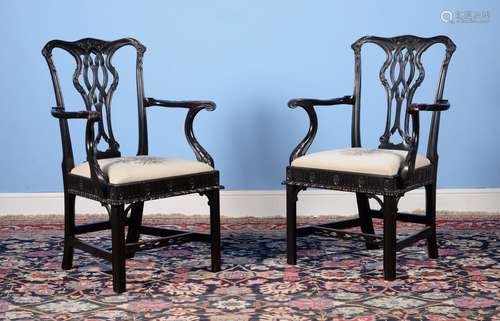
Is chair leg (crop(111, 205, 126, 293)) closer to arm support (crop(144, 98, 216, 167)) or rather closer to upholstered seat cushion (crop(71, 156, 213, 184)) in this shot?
upholstered seat cushion (crop(71, 156, 213, 184))

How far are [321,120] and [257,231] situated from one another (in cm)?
79

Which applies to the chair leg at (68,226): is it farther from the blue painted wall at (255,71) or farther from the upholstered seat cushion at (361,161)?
the blue painted wall at (255,71)

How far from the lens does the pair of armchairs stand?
10.9 ft

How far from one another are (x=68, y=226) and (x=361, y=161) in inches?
51.6

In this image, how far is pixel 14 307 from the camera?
3.15 metres

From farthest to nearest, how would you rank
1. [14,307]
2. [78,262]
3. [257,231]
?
1. [257,231]
2. [78,262]
3. [14,307]

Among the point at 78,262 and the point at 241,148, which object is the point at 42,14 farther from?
the point at 78,262

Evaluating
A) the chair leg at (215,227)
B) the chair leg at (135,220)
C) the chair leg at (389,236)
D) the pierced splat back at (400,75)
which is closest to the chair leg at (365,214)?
the pierced splat back at (400,75)

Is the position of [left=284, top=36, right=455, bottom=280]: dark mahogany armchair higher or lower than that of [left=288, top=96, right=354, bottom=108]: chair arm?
lower

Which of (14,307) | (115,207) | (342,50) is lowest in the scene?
(14,307)

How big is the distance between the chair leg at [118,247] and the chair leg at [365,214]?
1.25m

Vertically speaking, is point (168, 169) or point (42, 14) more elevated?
point (42, 14)

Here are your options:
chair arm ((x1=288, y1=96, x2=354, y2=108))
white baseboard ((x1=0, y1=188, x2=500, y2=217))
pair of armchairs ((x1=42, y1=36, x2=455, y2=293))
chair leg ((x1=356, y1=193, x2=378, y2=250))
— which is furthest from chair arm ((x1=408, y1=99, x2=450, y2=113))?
white baseboard ((x1=0, y1=188, x2=500, y2=217))

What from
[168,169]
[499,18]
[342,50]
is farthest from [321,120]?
[168,169]
